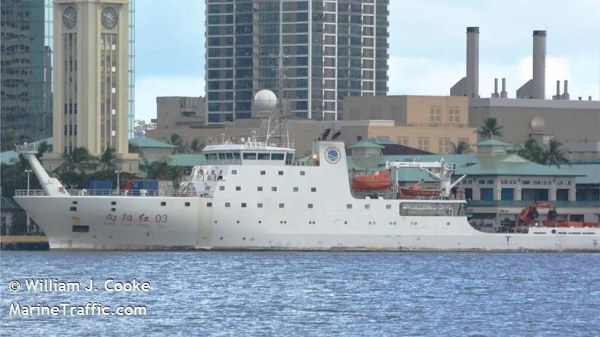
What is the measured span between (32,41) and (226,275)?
304 feet

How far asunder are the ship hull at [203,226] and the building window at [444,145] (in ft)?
222

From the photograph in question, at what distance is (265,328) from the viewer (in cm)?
6200

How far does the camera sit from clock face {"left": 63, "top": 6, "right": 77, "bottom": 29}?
13425 cm

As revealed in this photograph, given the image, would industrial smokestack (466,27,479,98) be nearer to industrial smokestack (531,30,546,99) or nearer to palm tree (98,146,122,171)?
industrial smokestack (531,30,546,99)

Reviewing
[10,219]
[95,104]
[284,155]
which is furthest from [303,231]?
[95,104]

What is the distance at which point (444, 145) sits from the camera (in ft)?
555

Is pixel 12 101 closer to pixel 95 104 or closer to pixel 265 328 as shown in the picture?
pixel 95 104

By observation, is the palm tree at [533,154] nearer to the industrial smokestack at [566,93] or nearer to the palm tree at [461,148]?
the palm tree at [461,148]

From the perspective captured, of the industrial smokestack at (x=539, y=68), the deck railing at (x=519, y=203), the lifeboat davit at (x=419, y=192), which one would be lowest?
the deck railing at (x=519, y=203)

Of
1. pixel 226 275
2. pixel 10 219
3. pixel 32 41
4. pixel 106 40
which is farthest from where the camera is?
pixel 32 41

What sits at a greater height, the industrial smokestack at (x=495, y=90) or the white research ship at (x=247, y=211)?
the industrial smokestack at (x=495, y=90)

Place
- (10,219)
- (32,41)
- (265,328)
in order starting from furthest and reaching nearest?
(32,41)
(10,219)
(265,328)

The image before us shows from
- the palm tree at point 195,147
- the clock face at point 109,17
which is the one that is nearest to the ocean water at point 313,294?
Answer: the clock face at point 109,17

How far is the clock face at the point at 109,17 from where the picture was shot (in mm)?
134250
